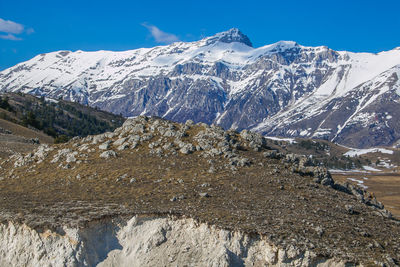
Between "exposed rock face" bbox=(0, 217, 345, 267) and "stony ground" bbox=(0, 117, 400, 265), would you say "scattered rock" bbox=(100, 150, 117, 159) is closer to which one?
"stony ground" bbox=(0, 117, 400, 265)

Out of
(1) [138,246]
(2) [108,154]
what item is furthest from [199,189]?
(2) [108,154]

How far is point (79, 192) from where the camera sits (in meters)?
31.3

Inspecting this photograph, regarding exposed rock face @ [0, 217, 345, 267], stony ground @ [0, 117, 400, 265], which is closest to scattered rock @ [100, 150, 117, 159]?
stony ground @ [0, 117, 400, 265]

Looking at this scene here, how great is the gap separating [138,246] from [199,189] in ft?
24.7

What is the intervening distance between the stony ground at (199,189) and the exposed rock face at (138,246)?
68 centimetres

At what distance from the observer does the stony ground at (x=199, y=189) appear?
24.3 metres

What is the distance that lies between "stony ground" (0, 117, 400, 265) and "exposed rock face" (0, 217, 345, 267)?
2.22 ft

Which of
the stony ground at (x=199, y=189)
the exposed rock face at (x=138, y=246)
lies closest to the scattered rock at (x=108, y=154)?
the stony ground at (x=199, y=189)

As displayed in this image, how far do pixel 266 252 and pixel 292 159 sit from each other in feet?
53.0

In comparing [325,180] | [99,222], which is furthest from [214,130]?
[99,222]

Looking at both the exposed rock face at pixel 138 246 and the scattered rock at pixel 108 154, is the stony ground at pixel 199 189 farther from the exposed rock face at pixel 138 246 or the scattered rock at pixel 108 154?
the exposed rock face at pixel 138 246

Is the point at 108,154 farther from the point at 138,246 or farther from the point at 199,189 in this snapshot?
the point at 138,246

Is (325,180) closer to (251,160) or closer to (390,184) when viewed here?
(251,160)

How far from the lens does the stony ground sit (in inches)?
956
